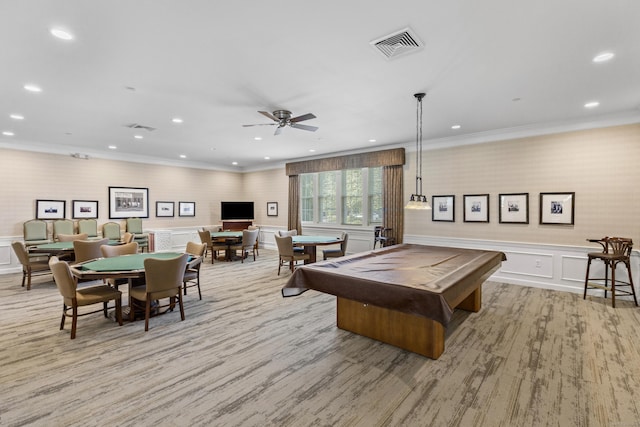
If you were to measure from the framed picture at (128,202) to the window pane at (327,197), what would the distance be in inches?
202

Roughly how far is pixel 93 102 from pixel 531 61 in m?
5.60

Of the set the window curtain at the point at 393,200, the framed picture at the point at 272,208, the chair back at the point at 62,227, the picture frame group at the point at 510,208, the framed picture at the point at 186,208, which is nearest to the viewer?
the picture frame group at the point at 510,208

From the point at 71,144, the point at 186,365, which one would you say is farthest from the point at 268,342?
the point at 71,144

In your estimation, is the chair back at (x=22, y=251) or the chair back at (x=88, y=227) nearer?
the chair back at (x=22, y=251)

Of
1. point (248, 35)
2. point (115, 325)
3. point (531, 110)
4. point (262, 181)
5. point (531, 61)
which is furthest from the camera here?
point (262, 181)

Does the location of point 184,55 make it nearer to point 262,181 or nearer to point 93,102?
point 93,102

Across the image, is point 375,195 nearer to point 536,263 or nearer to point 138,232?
point 536,263

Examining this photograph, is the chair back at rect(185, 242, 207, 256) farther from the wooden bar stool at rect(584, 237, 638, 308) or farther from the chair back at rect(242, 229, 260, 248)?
the wooden bar stool at rect(584, 237, 638, 308)

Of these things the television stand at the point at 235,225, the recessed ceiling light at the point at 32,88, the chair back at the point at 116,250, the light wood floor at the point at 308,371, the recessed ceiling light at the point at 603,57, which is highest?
the recessed ceiling light at the point at 32,88

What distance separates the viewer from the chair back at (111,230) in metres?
7.71

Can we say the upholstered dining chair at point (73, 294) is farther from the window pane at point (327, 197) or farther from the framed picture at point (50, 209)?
the window pane at point (327, 197)

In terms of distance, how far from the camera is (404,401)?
2.34 m

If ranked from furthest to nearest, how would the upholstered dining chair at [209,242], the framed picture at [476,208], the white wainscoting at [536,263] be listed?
the upholstered dining chair at [209,242] < the framed picture at [476,208] < the white wainscoting at [536,263]

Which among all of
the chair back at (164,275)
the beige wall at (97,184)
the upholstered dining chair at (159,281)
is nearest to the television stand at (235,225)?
the beige wall at (97,184)
